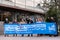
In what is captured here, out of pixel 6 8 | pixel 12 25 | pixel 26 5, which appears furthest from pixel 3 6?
pixel 12 25

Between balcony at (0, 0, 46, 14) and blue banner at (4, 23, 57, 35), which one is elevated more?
balcony at (0, 0, 46, 14)

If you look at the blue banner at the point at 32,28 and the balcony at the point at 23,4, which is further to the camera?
the balcony at the point at 23,4

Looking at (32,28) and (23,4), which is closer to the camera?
(32,28)

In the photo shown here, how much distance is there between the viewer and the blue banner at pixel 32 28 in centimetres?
2398

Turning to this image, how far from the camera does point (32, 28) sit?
960 inches

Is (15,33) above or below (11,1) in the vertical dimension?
below

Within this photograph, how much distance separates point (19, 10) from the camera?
4141cm

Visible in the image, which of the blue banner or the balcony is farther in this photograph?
the balcony

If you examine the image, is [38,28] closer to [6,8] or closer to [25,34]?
[25,34]

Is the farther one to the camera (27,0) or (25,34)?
(27,0)

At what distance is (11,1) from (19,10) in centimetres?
196

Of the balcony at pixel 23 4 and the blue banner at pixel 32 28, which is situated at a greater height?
the balcony at pixel 23 4

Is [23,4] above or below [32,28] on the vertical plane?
above

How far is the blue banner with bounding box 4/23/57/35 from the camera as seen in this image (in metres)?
24.0
